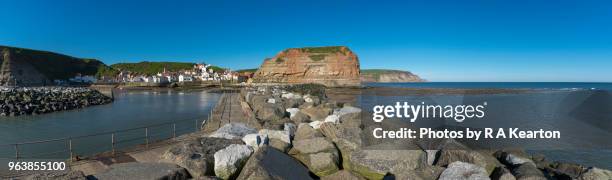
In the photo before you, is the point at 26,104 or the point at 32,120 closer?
the point at 32,120

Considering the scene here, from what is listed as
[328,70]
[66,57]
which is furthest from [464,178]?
[66,57]

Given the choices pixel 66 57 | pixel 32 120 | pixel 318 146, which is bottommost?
pixel 32 120

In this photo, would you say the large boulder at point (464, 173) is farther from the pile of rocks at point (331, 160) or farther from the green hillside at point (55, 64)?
the green hillside at point (55, 64)

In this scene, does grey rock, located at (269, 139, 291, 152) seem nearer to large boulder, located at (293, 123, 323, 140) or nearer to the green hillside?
large boulder, located at (293, 123, 323, 140)

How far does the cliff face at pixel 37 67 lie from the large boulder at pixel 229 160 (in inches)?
4078

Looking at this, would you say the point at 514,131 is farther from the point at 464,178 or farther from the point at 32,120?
the point at 32,120

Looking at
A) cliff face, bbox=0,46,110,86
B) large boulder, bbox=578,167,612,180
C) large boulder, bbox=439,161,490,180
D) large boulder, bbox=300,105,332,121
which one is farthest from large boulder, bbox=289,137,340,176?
cliff face, bbox=0,46,110,86

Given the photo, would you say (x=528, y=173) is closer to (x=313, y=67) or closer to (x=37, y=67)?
(x=313, y=67)

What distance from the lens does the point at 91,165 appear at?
21.0ft

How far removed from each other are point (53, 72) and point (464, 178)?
132 metres

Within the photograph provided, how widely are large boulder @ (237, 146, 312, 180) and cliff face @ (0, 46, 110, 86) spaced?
104m

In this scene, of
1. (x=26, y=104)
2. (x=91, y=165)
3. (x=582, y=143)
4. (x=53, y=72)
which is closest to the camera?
(x=91, y=165)

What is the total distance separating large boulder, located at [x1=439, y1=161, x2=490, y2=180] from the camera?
16.9ft

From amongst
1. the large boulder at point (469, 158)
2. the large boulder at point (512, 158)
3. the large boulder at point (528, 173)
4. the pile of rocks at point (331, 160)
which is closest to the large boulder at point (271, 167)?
the pile of rocks at point (331, 160)
